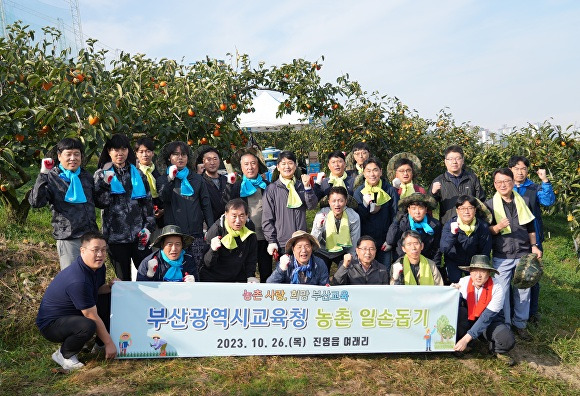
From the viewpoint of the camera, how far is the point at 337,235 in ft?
13.5

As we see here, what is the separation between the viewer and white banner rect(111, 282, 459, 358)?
3.34 meters

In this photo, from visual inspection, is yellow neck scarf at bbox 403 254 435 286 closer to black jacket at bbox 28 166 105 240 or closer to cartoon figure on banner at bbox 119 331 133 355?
cartoon figure on banner at bbox 119 331 133 355

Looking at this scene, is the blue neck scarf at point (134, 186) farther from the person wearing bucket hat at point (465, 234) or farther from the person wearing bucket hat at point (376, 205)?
the person wearing bucket hat at point (465, 234)

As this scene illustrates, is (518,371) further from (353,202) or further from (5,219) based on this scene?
(5,219)

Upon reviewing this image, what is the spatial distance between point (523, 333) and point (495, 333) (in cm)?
73

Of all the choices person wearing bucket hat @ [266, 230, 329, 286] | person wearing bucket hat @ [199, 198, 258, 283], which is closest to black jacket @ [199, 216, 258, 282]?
person wearing bucket hat @ [199, 198, 258, 283]

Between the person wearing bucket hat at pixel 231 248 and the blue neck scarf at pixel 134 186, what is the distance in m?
0.63

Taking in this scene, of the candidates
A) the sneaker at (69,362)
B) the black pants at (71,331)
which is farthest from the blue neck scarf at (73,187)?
the sneaker at (69,362)

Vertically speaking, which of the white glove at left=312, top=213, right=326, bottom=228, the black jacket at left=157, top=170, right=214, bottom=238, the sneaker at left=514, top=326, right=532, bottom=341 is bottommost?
the sneaker at left=514, top=326, right=532, bottom=341

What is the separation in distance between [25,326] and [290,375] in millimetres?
2159

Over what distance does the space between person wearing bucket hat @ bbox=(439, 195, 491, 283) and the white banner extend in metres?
0.52

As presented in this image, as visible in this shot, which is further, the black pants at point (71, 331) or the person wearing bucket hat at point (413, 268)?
the person wearing bucket hat at point (413, 268)

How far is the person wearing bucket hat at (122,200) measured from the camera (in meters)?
3.74

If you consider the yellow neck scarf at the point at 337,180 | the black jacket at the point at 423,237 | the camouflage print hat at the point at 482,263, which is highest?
the yellow neck scarf at the point at 337,180
